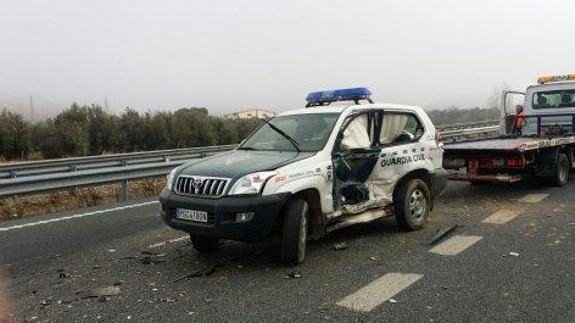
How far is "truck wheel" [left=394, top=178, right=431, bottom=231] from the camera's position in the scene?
276 inches

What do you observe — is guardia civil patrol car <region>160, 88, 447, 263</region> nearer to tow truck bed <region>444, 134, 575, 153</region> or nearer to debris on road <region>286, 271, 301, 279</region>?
debris on road <region>286, 271, 301, 279</region>

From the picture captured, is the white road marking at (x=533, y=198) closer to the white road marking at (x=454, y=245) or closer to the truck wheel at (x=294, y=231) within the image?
the white road marking at (x=454, y=245)

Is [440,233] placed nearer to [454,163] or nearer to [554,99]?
[454,163]

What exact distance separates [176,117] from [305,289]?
128 ft

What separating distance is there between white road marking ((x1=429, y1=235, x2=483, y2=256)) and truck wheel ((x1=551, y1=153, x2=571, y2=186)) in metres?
4.85

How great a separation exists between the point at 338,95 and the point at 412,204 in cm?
172

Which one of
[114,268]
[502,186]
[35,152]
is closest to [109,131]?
[35,152]

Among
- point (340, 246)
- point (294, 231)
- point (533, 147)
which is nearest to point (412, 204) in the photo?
point (340, 246)

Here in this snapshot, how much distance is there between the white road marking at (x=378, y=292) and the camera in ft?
14.8

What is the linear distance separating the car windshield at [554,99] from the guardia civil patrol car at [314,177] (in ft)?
22.3

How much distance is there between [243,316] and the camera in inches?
170

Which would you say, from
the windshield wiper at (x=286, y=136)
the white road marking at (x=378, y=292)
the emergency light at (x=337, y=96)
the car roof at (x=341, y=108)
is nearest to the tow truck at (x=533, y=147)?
the car roof at (x=341, y=108)

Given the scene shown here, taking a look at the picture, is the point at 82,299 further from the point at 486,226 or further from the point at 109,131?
the point at 109,131

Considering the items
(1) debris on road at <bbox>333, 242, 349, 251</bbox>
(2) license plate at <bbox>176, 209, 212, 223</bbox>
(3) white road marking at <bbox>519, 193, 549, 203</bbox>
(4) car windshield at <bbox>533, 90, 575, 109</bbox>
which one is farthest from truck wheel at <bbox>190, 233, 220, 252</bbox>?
(4) car windshield at <bbox>533, 90, 575, 109</bbox>
